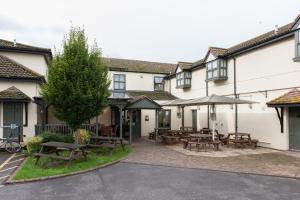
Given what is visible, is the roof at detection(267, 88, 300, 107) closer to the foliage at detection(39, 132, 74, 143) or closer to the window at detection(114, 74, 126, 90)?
the foliage at detection(39, 132, 74, 143)

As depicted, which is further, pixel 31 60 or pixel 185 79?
pixel 185 79

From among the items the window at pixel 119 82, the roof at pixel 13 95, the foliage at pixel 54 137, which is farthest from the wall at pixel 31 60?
the window at pixel 119 82

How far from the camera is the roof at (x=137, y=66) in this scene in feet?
81.5

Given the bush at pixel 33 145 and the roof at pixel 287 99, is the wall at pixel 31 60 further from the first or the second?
the roof at pixel 287 99

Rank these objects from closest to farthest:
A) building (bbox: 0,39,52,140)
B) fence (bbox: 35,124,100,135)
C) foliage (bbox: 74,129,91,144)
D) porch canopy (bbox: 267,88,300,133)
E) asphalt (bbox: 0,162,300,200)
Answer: asphalt (bbox: 0,162,300,200) < porch canopy (bbox: 267,88,300,133) < foliage (bbox: 74,129,91,144) < building (bbox: 0,39,52,140) < fence (bbox: 35,124,100,135)

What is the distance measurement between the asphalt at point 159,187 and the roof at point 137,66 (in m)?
16.3

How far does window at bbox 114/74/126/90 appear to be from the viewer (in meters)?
24.2

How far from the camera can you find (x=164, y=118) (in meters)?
24.1

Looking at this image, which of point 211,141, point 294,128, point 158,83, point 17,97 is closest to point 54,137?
point 17,97

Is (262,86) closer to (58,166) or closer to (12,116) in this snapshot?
(58,166)

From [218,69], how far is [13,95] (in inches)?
503

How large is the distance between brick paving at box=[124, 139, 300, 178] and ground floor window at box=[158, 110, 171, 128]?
1092cm

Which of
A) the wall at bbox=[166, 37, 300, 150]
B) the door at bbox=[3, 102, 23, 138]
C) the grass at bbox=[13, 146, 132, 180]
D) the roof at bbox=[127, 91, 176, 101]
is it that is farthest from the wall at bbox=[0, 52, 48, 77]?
the wall at bbox=[166, 37, 300, 150]

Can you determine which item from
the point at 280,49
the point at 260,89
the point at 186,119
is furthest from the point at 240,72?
the point at 186,119
